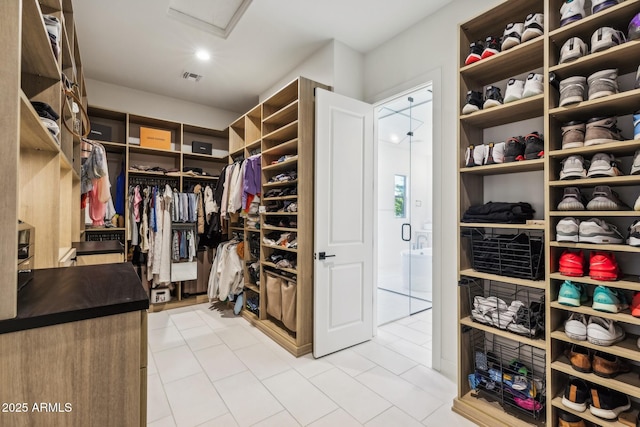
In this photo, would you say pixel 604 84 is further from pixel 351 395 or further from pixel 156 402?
pixel 156 402

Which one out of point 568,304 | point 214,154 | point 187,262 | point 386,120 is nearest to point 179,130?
point 214,154

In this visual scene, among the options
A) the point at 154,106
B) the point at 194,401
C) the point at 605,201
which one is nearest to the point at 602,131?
the point at 605,201

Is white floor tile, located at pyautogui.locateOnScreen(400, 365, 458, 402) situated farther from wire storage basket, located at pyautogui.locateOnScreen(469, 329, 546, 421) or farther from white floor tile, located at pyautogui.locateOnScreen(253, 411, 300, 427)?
white floor tile, located at pyautogui.locateOnScreen(253, 411, 300, 427)

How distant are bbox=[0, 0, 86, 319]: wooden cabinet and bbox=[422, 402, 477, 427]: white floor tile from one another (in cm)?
206

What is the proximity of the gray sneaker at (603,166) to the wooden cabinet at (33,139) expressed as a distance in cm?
220

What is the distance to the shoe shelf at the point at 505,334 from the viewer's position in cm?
157

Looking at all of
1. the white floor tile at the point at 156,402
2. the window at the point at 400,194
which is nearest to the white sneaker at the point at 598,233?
the white floor tile at the point at 156,402

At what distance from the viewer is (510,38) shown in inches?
67.4

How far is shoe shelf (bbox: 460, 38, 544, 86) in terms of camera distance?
5.49 ft

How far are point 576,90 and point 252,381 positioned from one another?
2.69 metres

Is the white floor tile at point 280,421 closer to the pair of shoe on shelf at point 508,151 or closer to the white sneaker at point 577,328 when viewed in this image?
the white sneaker at point 577,328

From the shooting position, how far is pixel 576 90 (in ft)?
4.74

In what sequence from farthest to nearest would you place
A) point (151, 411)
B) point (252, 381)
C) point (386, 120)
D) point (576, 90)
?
point (386, 120) < point (252, 381) < point (151, 411) < point (576, 90)

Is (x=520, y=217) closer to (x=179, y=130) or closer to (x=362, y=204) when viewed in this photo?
(x=362, y=204)
